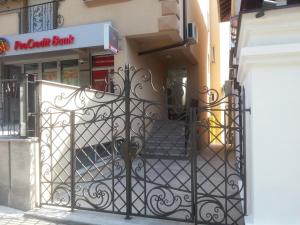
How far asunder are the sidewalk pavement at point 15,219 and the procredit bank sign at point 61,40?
553cm

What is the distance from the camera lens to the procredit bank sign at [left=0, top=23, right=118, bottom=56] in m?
10.2

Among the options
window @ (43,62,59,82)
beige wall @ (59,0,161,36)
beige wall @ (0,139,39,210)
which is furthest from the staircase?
window @ (43,62,59,82)

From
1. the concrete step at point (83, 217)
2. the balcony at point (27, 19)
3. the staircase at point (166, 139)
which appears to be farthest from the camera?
the balcony at point (27, 19)

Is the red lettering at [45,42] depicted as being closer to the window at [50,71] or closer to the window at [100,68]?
the window at [100,68]

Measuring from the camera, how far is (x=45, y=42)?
11.0m

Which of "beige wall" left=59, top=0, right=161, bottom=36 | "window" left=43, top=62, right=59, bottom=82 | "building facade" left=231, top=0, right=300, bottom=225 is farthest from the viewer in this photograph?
"window" left=43, top=62, right=59, bottom=82

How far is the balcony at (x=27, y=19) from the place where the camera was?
39.0ft

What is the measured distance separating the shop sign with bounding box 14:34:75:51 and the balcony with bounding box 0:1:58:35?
953mm

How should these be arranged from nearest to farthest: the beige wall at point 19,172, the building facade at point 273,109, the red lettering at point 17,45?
the building facade at point 273,109
the beige wall at point 19,172
the red lettering at point 17,45

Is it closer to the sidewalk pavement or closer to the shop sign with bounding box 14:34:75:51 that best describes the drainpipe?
the shop sign with bounding box 14:34:75:51

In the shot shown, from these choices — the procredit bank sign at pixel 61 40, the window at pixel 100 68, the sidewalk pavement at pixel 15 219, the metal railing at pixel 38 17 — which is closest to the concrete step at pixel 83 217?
the sidewalk pavement at pixel 15 219

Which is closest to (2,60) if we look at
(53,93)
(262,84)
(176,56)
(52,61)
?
(52,61)

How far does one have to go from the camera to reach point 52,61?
510 inches

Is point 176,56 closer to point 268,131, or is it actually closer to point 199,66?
point 199,66
